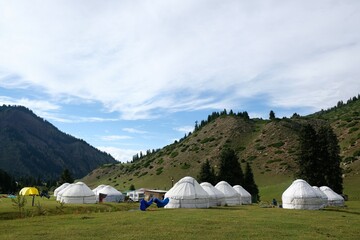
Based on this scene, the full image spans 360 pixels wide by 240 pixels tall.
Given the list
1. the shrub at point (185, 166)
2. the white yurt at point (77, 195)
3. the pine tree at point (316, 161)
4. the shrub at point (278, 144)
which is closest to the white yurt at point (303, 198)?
the pine tree at point (316, 161)

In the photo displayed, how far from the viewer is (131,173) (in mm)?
142125

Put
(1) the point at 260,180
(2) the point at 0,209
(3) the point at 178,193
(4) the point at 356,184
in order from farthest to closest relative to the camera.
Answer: (1) the point at 260,180 → (4) the point at 356,184 → (3) the point at 178,193 → (2) the point at 0,209

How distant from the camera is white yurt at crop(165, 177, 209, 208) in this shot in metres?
39.8

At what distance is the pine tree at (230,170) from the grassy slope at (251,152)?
668 cm

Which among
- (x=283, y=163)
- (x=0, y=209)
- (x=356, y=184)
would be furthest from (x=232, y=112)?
(x=0, y=209)

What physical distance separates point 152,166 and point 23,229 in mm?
114324

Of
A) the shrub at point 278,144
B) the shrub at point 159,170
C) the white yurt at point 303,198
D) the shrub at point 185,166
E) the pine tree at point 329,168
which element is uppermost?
the shrub at point 278,144

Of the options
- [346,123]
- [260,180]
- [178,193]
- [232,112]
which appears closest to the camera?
[178,193]

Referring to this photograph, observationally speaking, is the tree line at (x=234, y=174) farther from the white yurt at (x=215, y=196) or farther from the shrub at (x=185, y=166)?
the shrub at (x=185, y=166)

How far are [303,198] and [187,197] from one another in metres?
13.0

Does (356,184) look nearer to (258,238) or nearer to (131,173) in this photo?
(258,238)

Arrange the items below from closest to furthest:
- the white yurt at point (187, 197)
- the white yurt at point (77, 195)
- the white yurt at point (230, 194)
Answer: the white yurt at point (187, 197), the white yurt at point (77, 195), the white yurt at point (230, 194)

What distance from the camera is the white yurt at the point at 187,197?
131 feet

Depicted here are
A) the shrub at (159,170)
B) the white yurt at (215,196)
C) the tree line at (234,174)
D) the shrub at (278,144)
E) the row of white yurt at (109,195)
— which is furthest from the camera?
the shrub at (159,170)
